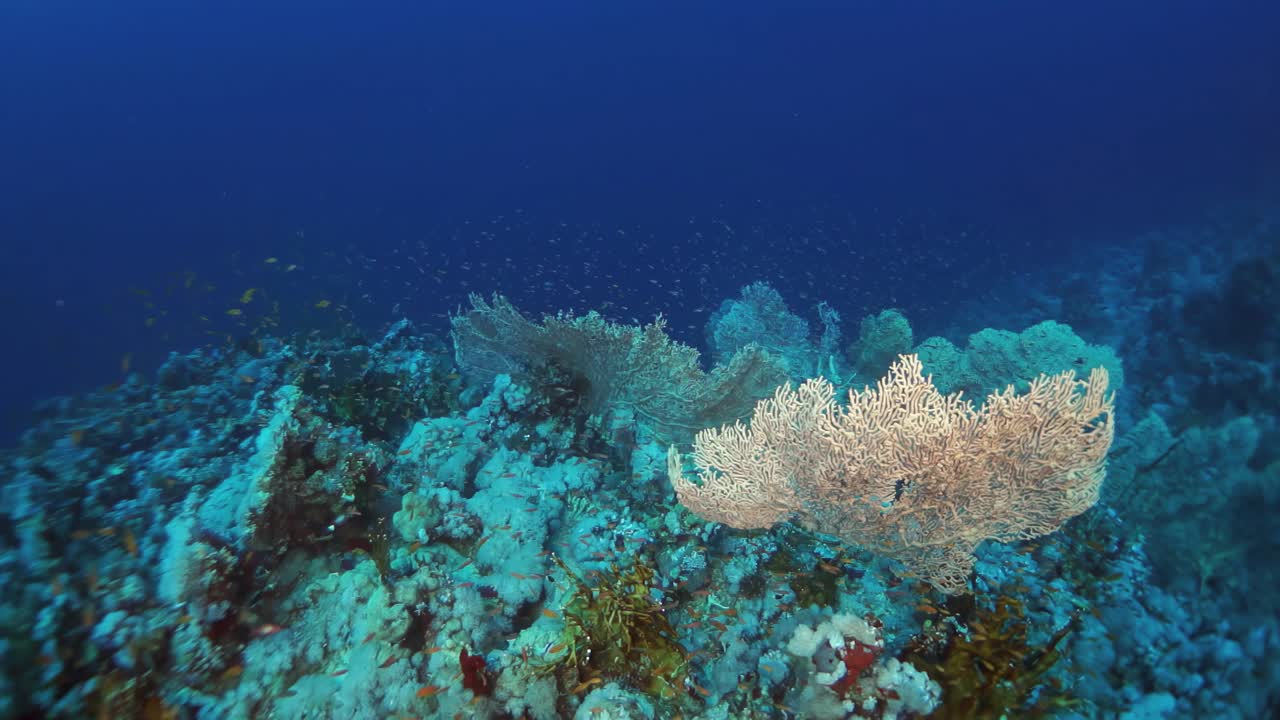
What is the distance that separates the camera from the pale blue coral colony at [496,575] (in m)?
3.58

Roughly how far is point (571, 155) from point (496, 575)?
280ft

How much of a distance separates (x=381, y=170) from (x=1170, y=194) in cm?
9294

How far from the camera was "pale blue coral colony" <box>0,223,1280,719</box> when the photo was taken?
3.58 meters

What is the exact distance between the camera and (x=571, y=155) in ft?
271

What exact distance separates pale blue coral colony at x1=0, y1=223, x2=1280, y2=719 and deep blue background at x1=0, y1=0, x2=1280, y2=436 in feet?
36.3

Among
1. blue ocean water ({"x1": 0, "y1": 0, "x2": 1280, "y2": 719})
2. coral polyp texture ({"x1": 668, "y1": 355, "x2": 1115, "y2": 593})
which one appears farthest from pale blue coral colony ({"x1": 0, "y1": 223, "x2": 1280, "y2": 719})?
coral polyp texture ({"x1": 668, "y1": 355, "x2": 1115, "y2": 593})

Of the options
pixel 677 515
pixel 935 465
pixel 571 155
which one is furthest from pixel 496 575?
pixel 571 155

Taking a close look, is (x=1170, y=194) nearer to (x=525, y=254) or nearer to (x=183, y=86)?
Result: (x=525, y=254)

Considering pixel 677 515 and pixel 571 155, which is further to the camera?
pixel 571 155

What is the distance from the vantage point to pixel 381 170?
7712cm

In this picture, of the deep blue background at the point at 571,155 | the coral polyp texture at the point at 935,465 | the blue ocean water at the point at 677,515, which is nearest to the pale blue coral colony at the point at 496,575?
the blue ocean water at the point at 677,515

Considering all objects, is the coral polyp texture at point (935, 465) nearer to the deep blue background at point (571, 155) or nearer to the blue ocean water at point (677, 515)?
the blue ocean water at point (677, 515)

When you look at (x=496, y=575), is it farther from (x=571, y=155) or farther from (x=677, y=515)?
(x=571, y=155)

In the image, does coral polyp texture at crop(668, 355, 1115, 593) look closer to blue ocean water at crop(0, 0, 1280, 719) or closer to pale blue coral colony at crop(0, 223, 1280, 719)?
blue ocean water at crop(0, 0, 1280, 719)
